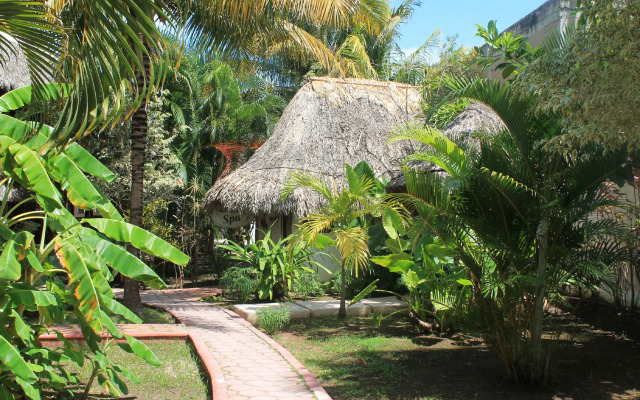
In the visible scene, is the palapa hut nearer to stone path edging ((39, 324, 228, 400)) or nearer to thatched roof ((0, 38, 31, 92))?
stone path edging ((39, 324, 228, 400))

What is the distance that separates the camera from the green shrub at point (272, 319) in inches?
324

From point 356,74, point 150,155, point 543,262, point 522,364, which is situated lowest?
point 522,364

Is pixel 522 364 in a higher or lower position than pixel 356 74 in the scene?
lower

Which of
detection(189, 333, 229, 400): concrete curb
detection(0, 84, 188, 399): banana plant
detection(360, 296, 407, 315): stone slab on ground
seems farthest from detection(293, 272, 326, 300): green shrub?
detection(0, 84, 188, 399): banana plant

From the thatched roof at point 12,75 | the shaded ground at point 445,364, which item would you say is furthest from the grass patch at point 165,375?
the thatched roof at point 12,75

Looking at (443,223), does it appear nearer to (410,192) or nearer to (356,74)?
(410,192)

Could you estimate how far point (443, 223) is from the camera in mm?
5398

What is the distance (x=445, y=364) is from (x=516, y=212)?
7.00 feet

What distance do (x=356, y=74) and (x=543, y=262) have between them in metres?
14.1

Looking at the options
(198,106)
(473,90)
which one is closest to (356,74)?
(198,106)

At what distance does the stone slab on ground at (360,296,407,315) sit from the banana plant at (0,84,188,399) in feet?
18.8

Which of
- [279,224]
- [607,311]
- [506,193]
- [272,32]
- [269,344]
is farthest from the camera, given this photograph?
[279,224]

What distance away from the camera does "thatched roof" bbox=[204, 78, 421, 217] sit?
12.0m

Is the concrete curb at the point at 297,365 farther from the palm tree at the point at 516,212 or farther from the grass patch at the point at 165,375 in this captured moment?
the palm tree at the point at 516,212
